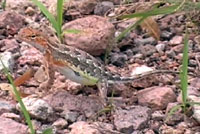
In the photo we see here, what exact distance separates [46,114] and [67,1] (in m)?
1.90

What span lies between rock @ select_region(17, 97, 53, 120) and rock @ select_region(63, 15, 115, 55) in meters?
0.75

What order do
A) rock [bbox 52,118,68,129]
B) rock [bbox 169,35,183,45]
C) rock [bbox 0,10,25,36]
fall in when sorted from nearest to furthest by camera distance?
1. rock [bbox 52,118,68,129]
2. rock [bbox 169,35,183,45]
3. rock [bbox 0,10,25,36]

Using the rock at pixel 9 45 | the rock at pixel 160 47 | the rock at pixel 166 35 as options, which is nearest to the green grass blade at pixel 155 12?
the rock at pixel 160 47

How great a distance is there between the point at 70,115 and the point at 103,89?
323mm

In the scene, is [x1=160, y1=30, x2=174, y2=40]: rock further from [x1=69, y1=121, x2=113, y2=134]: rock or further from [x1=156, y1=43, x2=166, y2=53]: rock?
[x1=69, y1=121, x2=113, y2=134]: rock

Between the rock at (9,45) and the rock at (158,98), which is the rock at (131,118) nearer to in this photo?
the rock at (158,98)

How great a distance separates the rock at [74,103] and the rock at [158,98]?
0.98 ft

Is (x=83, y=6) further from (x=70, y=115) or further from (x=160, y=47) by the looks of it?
(x=70, y=115)

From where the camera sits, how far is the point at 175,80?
4.29 metres

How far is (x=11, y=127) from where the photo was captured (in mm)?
3568

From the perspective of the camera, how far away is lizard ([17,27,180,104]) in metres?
4.02

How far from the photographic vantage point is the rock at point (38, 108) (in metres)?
3.72

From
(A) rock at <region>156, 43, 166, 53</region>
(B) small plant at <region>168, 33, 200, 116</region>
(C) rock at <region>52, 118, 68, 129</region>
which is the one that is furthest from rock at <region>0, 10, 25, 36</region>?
(B) small plant at <region>168, 33, 200, 116</region>

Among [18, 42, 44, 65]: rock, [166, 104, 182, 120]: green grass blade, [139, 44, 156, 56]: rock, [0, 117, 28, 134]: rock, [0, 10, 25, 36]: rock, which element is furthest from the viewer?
[0, 10, 25, 36]: rock
